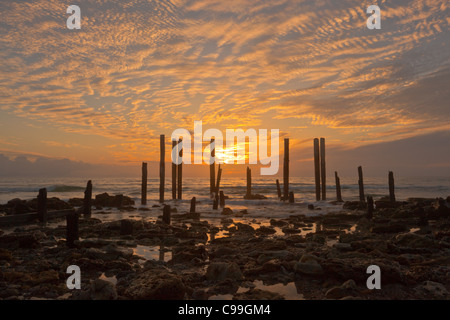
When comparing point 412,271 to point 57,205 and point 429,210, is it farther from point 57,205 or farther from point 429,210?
point 57,205

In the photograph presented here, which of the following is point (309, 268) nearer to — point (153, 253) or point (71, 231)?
point (153, 253)

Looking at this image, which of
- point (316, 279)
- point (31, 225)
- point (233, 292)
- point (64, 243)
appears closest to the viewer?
point (233, 292)

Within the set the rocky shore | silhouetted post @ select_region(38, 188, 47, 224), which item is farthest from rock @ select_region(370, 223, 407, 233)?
silhouetted post @ select_region(38, 188, 47, 224)

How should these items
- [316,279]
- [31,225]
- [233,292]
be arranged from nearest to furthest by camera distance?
[233,292] → [316,279] → [31,225]

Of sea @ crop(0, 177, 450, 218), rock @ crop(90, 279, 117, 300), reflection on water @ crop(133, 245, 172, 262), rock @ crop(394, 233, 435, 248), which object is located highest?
rock @ crop(90, 279, 117, 300)

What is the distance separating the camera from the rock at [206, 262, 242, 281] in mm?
5973

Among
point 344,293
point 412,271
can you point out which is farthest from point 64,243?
point 412,271

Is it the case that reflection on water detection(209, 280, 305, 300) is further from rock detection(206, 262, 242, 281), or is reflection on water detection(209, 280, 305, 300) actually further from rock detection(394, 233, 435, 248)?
rock detection(394, 233, 435, 248)

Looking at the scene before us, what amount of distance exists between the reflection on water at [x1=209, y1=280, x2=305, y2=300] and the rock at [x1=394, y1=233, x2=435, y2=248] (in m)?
4.66

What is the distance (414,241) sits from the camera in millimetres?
8547

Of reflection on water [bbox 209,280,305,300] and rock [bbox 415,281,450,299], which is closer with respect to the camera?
rock [bbox 415,281,450,299]

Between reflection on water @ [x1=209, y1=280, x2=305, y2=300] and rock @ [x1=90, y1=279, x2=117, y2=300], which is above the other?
rock @ [x1=90, y1=279, x2=117, y2=300]

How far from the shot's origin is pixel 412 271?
6000 mm
